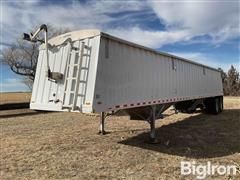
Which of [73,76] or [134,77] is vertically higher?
[134,77]

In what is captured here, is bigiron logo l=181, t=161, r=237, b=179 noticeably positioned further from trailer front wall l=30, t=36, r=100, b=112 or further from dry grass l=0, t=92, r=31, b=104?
dry grass l=0, t=92, r=31, b=104

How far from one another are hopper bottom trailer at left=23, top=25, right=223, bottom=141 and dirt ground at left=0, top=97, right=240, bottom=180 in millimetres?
1197

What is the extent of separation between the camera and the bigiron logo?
23.2ft

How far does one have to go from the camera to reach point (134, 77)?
9.19 meters

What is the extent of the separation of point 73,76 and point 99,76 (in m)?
0.82

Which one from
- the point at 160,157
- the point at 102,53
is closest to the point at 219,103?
the point at 160,157

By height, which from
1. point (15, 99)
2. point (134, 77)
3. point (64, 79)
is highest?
point (15, 99)

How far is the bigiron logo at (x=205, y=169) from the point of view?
7.06m

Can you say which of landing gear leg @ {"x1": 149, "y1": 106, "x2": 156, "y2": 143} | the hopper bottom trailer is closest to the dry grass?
the hopper bottom trailer

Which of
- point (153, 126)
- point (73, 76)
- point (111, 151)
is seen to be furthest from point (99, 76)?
point (153, 126)

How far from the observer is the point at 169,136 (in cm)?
1129

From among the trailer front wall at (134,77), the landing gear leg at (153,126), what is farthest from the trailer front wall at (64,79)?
the landing gear leg at (153,126)

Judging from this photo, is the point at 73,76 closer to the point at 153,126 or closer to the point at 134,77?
the point at 134,77

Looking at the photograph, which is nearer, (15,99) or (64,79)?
(64,79)
